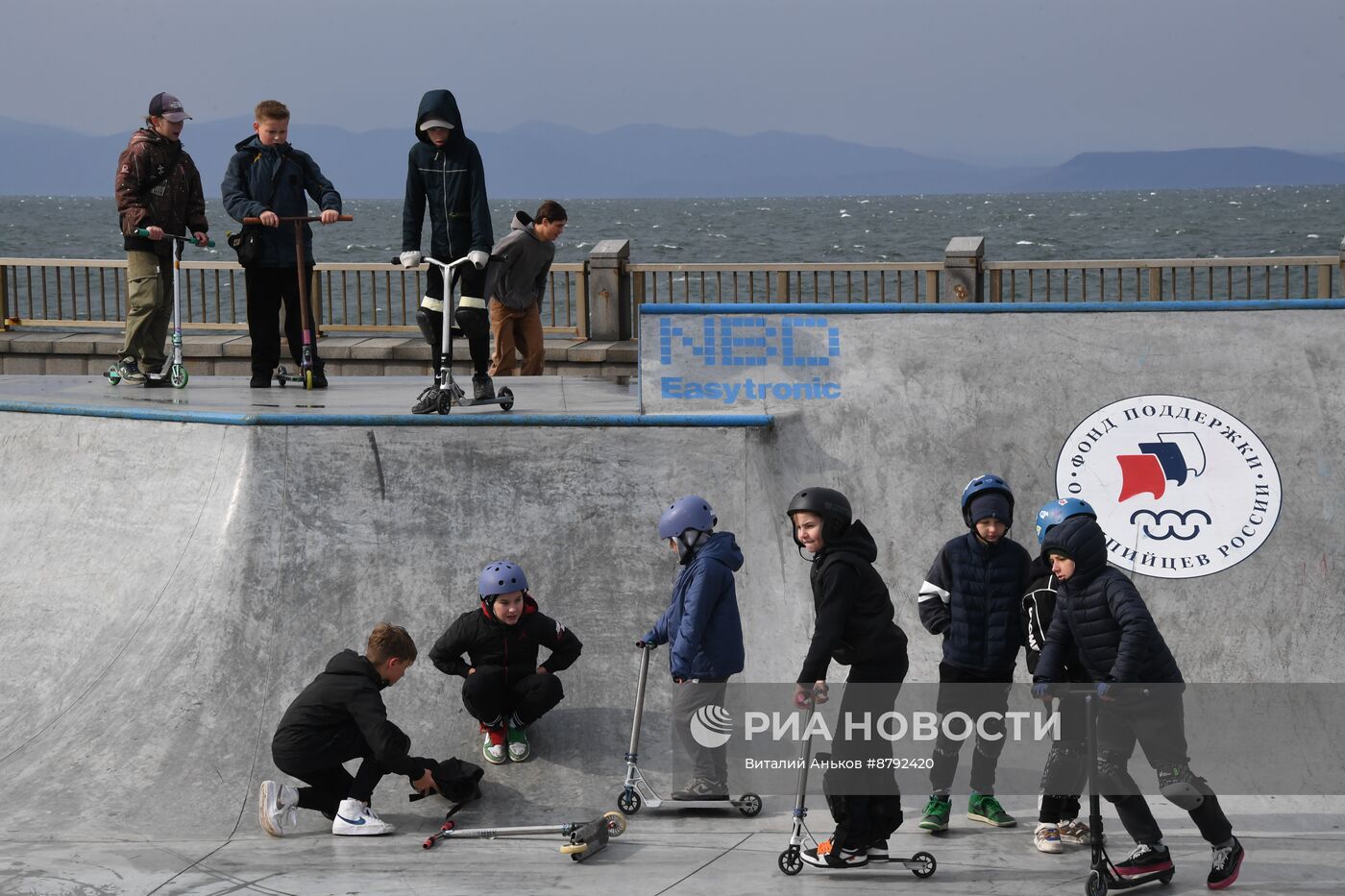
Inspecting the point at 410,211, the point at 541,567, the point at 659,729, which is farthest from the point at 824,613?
the point at 410,211

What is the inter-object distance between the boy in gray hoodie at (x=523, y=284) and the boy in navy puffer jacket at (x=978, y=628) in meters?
4.84

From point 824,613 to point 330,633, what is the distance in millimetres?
3052

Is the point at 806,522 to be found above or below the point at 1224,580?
above

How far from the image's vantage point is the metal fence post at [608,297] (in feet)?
55.4

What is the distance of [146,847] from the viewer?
6.72 meters

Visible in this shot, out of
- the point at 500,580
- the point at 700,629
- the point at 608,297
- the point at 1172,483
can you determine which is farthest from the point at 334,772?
the point at 608,297

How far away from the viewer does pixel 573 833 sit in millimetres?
6453

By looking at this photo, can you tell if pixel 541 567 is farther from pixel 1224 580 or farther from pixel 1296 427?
pixel 1296 427

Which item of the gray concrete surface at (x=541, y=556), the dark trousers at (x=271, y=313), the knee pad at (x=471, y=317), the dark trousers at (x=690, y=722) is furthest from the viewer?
the dark trousers at (x=271, y=313)

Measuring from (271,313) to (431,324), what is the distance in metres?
1.78

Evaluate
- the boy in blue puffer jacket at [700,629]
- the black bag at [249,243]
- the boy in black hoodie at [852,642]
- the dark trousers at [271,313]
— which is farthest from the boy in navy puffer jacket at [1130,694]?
the black bag at [249,243]

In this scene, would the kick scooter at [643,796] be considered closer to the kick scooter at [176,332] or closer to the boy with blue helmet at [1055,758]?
the boy with blue helmet at [1055,758]

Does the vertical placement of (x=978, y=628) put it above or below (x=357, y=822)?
above

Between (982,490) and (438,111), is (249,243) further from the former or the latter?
(982,490)
